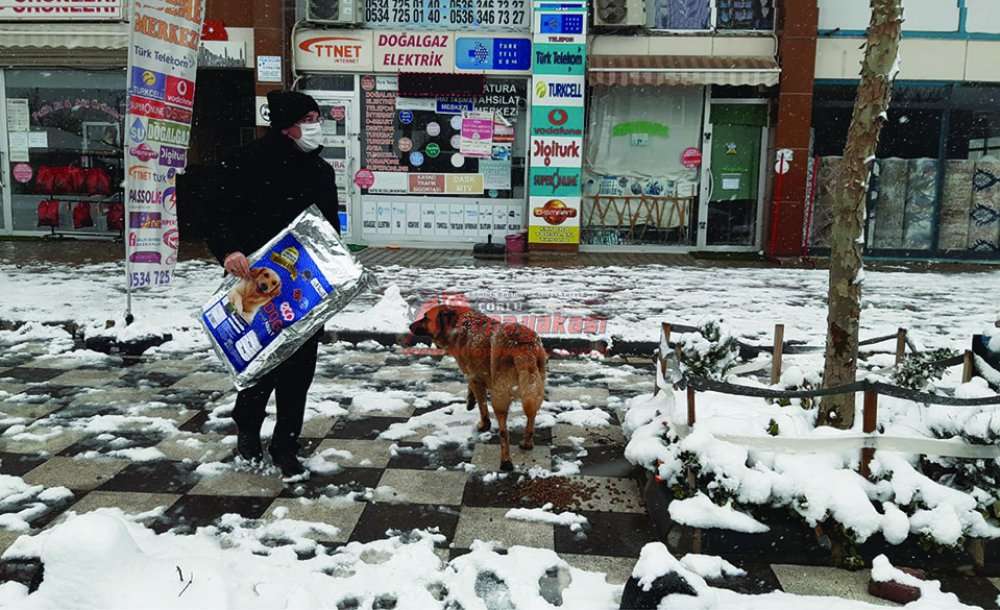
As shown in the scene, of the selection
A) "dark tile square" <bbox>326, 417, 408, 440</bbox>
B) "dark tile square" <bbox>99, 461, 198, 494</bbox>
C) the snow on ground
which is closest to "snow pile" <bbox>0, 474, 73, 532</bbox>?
"dark tile square" <bbox>99, 461, 198, 494</bbox>

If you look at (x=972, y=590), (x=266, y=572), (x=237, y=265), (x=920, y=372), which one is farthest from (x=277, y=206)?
(x=972, y=590)

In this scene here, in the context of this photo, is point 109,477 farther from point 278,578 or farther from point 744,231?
point 744,231

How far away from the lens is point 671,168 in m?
13.3

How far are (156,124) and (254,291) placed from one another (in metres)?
4.05

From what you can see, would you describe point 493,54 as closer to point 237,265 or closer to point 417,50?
point 417,50

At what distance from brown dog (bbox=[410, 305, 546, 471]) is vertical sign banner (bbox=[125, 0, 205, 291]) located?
3.87 meters

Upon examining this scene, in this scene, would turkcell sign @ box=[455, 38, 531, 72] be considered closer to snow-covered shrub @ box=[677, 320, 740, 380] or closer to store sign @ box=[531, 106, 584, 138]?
store sign @ box=[531, 106, 584, 138]

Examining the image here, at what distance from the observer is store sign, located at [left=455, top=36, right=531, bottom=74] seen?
1266 cm

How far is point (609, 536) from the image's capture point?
3393 millimetres

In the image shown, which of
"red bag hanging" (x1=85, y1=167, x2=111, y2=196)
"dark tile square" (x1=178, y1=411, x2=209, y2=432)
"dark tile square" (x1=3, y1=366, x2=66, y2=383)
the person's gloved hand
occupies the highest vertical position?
"red bag hanging" (x1=85, y1=167, x2=111, y2=196)

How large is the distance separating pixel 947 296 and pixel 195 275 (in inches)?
401

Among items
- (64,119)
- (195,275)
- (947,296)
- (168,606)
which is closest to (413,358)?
(168,606)

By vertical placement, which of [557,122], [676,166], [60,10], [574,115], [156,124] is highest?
[60,10]

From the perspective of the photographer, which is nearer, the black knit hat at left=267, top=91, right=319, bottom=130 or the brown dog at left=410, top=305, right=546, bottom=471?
the black knit hat at left=267, top=91, right=319, bottom=130
